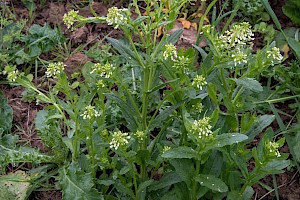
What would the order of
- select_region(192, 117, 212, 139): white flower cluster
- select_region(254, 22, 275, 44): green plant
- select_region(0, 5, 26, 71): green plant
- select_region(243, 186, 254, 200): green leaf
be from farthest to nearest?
select_region(254, 22, 275, 44): green plant, select_region(0, 5, 26, 71): green plant, select_region(243, 186, 254, 200): green leaf, select_region(192, 117, 212, 139): white flower cluster

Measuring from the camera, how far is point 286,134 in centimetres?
265

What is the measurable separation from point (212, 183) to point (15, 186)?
3.60 ft

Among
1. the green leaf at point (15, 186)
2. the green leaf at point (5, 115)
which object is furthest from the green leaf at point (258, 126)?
the green leaf at point (5, 115)

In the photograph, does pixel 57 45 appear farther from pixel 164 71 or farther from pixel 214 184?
pixel 214 184

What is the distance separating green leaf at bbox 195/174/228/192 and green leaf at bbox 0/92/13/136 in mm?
1214

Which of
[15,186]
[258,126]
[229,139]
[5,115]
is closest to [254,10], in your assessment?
[258,126]

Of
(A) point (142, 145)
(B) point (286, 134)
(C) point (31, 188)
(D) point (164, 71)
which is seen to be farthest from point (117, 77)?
(B) point (286, 134)

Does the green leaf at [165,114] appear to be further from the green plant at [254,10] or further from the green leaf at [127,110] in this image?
the green plant at [254,10]

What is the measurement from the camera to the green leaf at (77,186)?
7.23ft

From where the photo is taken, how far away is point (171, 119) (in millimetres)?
2201

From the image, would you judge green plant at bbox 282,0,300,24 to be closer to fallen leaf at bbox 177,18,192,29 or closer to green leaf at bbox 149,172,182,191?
fallen leaf at bbox 177,18,192,29

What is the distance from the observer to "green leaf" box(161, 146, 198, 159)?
1.94m

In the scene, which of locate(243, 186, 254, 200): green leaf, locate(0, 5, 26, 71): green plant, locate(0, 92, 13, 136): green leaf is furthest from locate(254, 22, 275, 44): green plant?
locate(0, 92, 13, 136): green leaf

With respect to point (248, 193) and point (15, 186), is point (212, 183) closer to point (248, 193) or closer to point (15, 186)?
point (248, 193)
